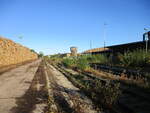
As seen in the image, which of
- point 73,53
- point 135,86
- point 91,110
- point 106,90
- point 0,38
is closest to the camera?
point 91,110

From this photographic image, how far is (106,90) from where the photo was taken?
4.44 meters

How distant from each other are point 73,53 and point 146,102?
89.3 ft

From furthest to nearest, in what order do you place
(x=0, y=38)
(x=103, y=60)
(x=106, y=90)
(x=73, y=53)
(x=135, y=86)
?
(x=73, y=53) < (x=103, y=60) < (x=0, y=38) < (x=135, y=86) < (x=106, y=90)

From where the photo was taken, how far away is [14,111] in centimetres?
350

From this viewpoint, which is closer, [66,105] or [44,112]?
[44,112]

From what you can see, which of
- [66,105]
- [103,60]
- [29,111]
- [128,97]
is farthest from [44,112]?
[103,60]

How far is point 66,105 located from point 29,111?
3.82 feet

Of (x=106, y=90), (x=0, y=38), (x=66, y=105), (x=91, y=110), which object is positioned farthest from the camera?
(x=0, y=38)

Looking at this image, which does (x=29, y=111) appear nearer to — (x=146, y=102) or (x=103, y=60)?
(x=146, y=102)

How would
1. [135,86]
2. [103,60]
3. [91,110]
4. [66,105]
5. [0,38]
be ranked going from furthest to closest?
[103,60] → [0,38] → [135,86] → [66,105] → [91,110]

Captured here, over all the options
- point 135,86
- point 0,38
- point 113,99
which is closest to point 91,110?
point 113,99

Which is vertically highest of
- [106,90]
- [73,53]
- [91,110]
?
[73,53]

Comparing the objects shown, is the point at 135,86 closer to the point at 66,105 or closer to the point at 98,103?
the point at 98,103

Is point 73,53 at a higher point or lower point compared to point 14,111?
higher
